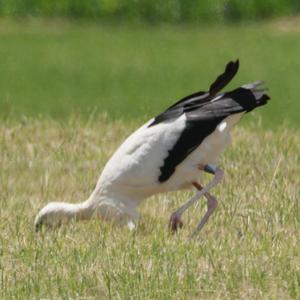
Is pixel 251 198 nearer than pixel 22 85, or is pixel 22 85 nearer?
pixel 251 198

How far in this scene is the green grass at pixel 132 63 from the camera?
734 inches

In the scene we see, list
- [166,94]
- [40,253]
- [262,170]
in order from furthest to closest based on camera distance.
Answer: [166,94]
[262,170]
[40,253]

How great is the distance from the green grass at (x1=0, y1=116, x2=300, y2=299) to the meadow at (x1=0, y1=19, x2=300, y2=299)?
0.04ft

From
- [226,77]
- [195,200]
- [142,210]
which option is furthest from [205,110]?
[142,210]

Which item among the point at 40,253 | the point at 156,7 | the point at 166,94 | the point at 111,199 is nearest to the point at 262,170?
the point at 111,199

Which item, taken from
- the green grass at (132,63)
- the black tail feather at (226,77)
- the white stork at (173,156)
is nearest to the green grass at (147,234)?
the white stork at (173,156)

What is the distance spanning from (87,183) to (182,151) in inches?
73.9

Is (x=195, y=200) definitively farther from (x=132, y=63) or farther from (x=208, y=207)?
(x=132, y=63)

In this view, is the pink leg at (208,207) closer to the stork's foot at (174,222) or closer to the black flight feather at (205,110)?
the stork's foot at (174,222)

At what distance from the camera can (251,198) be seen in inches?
366

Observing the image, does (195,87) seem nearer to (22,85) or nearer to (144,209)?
(22,85)

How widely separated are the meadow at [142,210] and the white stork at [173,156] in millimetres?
133

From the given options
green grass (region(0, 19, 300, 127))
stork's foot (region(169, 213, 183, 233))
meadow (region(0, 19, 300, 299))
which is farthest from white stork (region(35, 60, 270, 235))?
green grass (region(0, 19, 300, 127))

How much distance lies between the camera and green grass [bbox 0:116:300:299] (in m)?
7.01
